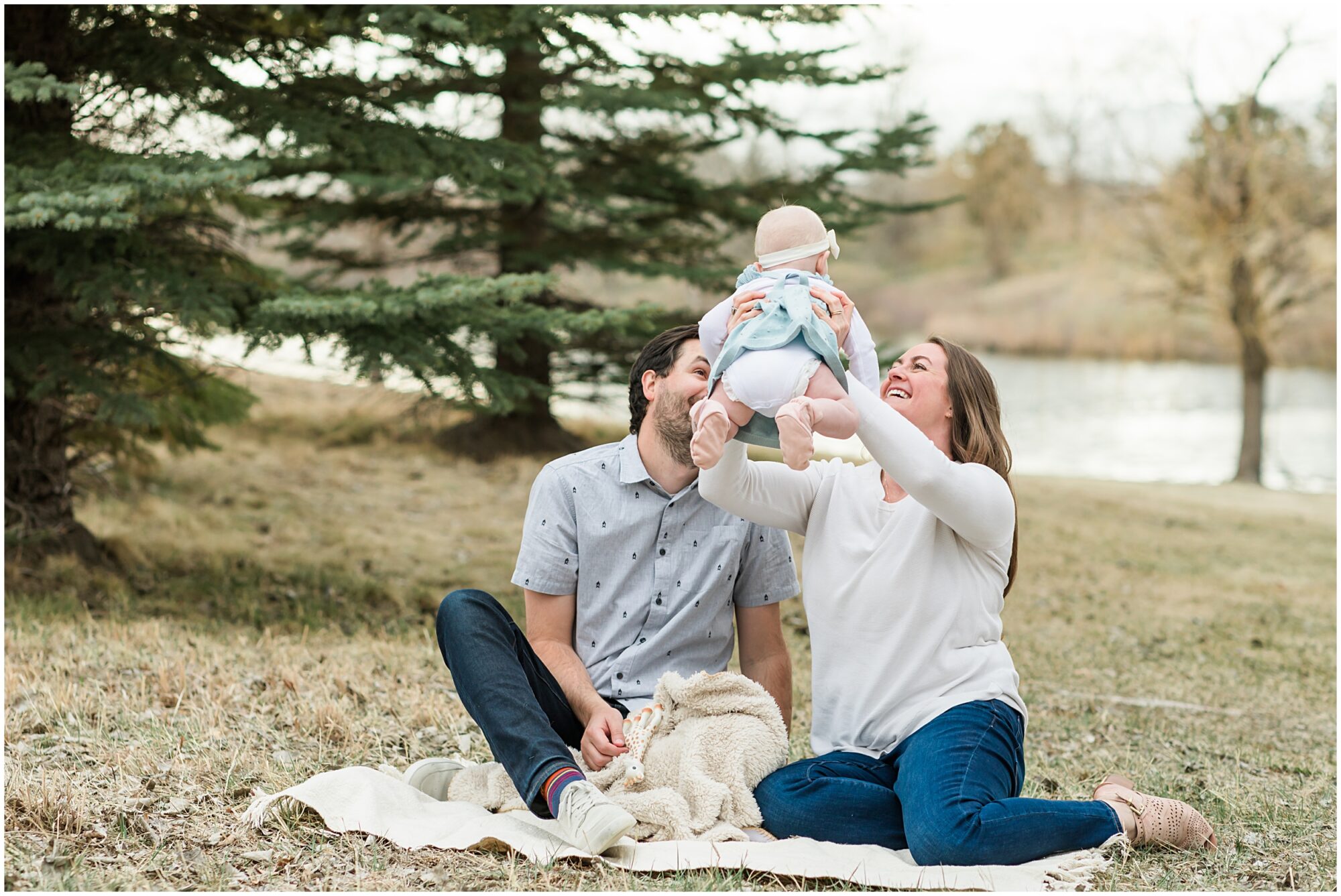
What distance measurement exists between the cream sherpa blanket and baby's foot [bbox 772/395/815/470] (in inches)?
30.0

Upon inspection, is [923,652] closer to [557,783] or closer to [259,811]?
[557,783]

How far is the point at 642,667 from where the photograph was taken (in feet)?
10.1

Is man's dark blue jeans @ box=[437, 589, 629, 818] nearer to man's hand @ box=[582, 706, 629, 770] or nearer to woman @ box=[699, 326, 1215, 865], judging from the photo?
man's hand @ box=[582, 706, 629, 770]

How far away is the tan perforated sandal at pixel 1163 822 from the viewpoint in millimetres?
2822

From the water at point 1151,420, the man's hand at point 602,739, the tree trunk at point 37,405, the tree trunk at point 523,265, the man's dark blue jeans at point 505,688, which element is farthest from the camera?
the water at point 1151,420

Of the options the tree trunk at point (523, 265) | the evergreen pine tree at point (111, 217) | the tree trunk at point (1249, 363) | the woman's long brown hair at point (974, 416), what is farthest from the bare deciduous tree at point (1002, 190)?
the woman's long brown hair at point (974, 416)

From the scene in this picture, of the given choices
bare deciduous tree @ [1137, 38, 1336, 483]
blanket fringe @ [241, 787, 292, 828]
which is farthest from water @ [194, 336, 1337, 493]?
blanket fringe @ [241, 787, 292, 828]

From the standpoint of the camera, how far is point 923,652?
9.32 ft

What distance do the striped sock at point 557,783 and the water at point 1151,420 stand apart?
10.3m

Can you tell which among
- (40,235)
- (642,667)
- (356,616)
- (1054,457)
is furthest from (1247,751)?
(1054,457)

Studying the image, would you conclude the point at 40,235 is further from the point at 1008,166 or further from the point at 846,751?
the point at 1008,166

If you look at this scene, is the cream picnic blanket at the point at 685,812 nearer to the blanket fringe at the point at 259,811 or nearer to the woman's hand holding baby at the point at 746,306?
the blanket fringe at the point at 259,811

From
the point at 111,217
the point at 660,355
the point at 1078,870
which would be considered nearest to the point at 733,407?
the point at 660,355

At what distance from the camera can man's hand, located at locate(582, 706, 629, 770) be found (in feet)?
9.43
